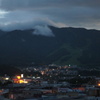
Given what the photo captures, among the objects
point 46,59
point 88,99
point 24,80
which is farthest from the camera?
point 46,59

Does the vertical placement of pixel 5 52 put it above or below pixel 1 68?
above

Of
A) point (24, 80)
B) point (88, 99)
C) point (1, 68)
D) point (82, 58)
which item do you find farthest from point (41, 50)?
point (88, 99)

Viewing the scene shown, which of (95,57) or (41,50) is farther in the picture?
(41,50)

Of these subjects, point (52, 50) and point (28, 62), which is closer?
point (28, 62)

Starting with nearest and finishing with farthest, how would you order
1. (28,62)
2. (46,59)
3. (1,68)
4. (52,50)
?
(1,68)
(28,62)
(46,59)
(52,50)

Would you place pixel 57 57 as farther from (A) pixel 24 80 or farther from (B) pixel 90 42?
(A) pixel 24 80

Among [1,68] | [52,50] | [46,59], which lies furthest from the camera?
[52,50]

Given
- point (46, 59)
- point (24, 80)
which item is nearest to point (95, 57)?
point (46, 59)

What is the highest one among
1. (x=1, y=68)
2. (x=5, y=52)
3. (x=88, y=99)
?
(x=5, y=52)

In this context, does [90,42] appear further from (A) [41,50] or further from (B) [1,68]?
(B) [1,68]
